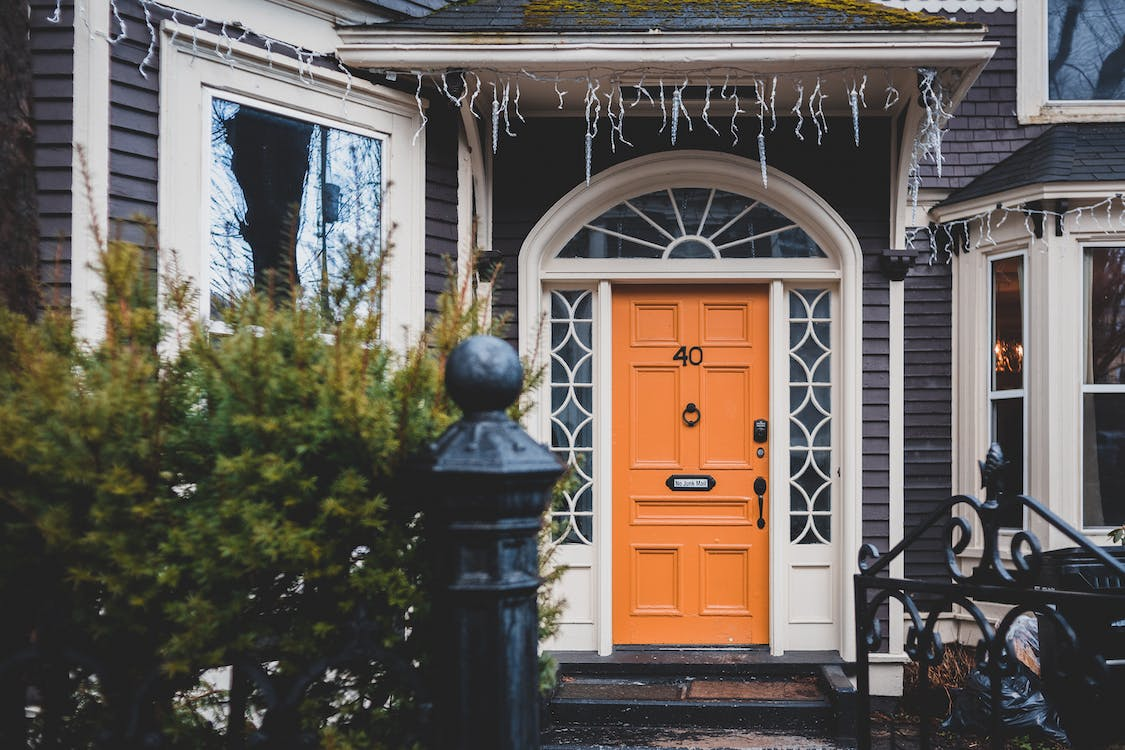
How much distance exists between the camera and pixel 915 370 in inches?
254

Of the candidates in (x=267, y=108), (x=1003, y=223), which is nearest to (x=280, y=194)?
(x=267, y=108)

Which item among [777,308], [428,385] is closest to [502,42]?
[777,308]

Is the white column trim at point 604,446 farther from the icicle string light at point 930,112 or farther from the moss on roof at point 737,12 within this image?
the icicle string light at point 930,112

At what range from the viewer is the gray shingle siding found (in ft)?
12.6

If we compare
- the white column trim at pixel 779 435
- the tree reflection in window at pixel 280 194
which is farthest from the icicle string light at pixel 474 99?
the white column trim at pixel 779 435

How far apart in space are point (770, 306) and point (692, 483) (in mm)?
1241

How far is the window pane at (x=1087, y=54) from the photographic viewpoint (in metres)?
6.66

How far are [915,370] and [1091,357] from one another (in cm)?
109

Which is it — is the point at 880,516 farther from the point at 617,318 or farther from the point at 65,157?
the point at 65,157

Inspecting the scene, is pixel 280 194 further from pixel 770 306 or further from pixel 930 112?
pixel 930 112

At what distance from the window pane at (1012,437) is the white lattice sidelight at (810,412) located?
132 centimetres

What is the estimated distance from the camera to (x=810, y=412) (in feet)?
19.6

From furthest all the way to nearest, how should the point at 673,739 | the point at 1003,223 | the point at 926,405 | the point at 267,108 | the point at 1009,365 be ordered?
1. the point at 926,405
2. the point at 1009,365
3. the point at 1003,223
4. the point at 673,739
5. the point at 267,108

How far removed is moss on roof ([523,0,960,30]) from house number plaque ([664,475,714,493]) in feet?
8.94
